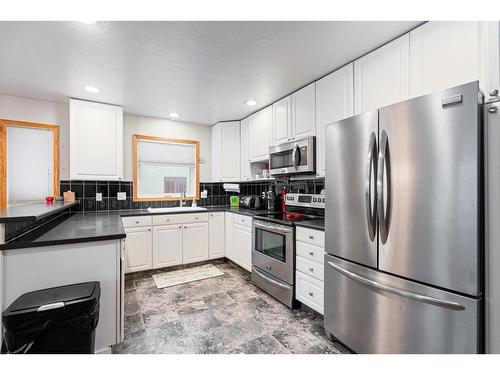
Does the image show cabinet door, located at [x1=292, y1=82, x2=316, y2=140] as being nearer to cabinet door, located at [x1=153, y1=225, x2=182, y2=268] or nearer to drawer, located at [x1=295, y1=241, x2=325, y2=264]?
drawer, located at [x1=295, y1=241, x2=325, y2=264]

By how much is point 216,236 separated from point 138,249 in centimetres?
111

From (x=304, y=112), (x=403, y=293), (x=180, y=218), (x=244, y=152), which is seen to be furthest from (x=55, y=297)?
(x=244, y=152)

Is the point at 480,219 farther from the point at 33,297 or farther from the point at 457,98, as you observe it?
the point at 33,297

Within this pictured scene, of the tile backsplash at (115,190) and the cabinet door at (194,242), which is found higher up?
the tile backsplash at (115,190)

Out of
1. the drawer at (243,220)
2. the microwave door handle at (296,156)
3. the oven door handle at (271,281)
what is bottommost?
the oven door handle at (271,281)

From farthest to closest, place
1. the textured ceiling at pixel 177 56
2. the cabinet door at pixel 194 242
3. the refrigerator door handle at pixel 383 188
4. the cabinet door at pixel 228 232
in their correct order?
1. the cabinet door at pixel 228 232
2. the cabinet door at pixel 194 242
3. the textured ceiling at pixel 177 56
4. the refrigerator door handle at pixel 383 188

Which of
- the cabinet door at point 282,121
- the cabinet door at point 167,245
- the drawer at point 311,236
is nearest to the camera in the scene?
the drawer at point 311,236

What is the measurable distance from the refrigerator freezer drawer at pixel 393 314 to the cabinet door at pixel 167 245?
2223mm

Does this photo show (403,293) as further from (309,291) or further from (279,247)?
(279,247)

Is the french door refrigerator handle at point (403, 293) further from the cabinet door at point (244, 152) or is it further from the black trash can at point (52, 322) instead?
the cabinet door at point (244, 152)

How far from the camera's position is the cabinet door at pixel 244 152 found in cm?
358

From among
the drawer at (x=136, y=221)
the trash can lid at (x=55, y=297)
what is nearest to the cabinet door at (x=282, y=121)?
the drawer at (x=136, y=221)

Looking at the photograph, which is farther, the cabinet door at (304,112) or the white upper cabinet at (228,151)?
the white upper cabinet at (228,151)
